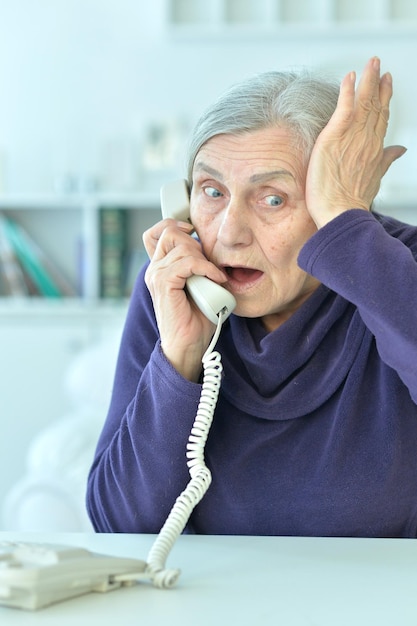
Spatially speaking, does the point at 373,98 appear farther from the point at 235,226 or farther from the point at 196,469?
the point at 196,469

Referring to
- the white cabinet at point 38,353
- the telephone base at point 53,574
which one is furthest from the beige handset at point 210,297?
the white cabinet at point 38,353

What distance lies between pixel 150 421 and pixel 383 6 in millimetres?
3119

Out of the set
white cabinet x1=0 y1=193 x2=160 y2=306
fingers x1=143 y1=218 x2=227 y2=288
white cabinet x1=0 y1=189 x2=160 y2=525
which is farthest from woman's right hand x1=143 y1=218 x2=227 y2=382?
white cabinet x1=0 y1=193 x2=160 y2=306

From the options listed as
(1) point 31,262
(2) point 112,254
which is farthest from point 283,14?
(1) point 31,262

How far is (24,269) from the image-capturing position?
13.5 feet

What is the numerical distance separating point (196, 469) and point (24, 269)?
10.1ft

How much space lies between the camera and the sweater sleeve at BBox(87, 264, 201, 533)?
1236mm

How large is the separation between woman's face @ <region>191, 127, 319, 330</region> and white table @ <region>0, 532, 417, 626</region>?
37 centimetres

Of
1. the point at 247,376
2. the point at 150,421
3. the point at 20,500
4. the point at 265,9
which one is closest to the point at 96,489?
the point at 150,421

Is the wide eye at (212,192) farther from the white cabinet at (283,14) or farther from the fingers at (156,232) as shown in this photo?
the white cabinet at (283,14)

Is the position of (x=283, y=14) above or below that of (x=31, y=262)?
above

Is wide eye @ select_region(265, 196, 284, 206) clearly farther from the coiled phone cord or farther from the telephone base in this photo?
the telephone base

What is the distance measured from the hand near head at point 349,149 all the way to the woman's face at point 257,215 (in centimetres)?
5

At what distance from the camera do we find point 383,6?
3.95 meters
